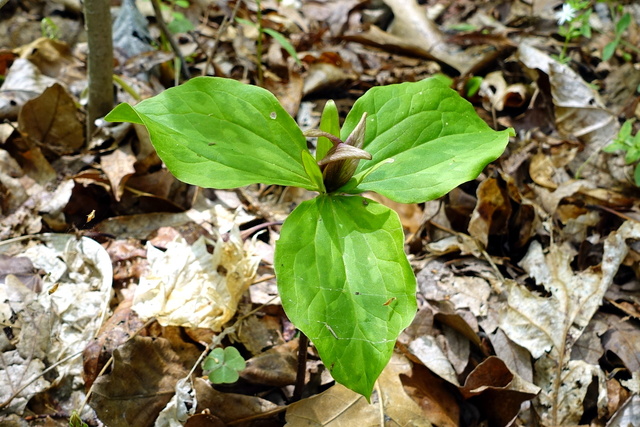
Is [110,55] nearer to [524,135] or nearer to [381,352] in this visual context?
[381,352]

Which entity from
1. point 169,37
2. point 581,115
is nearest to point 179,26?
point 169,37

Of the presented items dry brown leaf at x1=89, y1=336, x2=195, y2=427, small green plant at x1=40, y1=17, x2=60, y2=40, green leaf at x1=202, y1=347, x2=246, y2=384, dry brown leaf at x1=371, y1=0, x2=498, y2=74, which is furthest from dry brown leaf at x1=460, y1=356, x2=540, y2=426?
small green plant at x1=40, y1=17, x2=60, y2=40

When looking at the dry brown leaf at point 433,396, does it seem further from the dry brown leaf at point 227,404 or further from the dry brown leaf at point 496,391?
the dry brown leaf at point 227,404

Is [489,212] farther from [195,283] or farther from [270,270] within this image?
[195,283]

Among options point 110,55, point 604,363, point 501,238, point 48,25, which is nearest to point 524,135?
point 501,238

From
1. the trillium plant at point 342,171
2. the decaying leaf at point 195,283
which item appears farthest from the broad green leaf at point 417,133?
the decaying leaf at point 195,283

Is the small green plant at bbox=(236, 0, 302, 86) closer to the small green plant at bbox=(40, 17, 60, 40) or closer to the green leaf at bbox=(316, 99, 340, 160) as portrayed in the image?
the small green plant at bbox=(40, 17, 60, 40)
